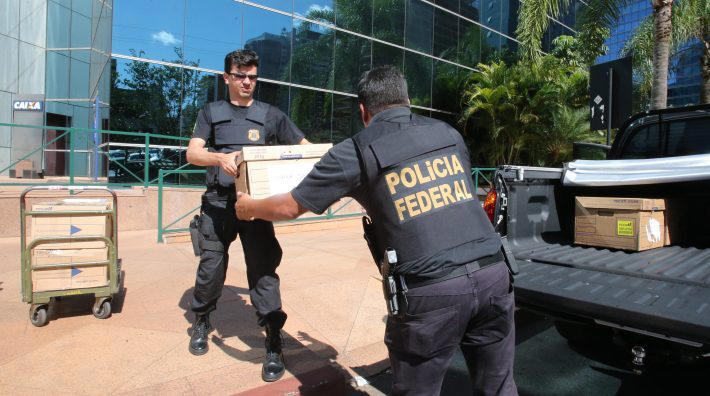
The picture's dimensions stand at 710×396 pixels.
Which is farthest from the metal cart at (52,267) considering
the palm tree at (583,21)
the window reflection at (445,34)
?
the window reflection at (445,34)

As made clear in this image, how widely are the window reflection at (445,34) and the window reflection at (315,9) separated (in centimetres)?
461

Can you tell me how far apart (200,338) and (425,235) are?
7.03 ft

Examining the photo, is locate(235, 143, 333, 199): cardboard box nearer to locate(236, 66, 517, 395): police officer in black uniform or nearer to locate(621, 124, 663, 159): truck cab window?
locate(236, 66, 517, 395): police officer in black uniform

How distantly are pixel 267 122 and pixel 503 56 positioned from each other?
57.0 feet

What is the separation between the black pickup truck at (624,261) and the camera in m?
2.28

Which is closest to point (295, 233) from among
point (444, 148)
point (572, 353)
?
point (572, 353)

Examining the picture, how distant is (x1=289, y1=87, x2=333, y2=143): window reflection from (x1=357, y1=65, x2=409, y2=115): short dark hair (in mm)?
11021

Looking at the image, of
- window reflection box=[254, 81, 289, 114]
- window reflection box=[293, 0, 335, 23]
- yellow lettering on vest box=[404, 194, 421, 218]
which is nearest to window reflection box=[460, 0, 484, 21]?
window reflection box=[293, 0, 335, 23]

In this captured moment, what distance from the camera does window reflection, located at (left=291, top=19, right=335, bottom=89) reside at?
13.0 meters

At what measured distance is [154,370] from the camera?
9.80 ft

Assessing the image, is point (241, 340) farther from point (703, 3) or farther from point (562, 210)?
point (703, 3)

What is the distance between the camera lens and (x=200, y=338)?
3248 millimetres

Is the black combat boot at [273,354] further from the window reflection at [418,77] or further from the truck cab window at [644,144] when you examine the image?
the window reflection at [418,77]

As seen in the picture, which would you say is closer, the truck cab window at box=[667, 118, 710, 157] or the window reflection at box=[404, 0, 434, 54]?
the truck cab window at box=[667, 118, 710, 157]
